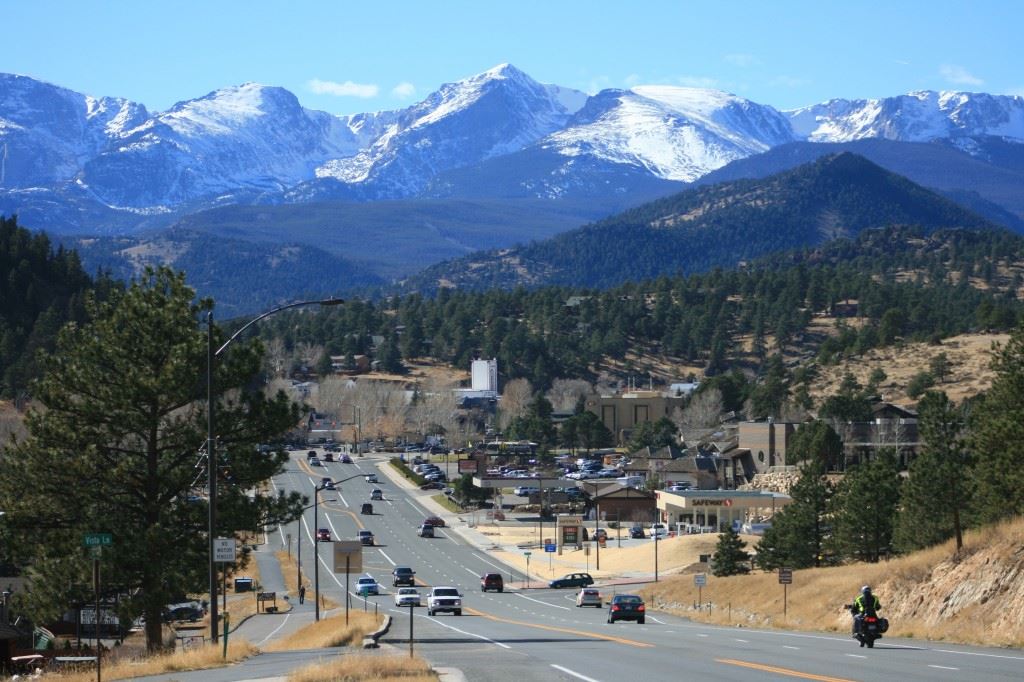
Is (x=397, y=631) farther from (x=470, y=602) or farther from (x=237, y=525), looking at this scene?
(x=470, y=602)

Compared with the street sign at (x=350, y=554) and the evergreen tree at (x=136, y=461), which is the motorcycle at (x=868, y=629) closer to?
the evergreen tree at (x=136, y=461)

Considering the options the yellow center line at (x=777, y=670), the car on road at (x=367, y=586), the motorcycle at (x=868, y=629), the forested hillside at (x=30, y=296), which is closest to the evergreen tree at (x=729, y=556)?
the car on road at (x=367, y=586)

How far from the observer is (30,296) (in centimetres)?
16288

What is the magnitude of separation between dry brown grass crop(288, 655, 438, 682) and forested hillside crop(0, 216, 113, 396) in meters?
113

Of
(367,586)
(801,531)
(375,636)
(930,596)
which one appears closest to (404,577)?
(367,586)

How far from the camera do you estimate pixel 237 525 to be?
40875 millimetres

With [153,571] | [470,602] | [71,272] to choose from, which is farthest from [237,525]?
[71,272]

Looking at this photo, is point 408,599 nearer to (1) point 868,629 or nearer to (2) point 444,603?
(1) point 868,629

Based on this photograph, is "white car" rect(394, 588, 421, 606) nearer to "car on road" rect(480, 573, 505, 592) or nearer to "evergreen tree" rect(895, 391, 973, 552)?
"car on road" rect(480, 573, 505, 592)

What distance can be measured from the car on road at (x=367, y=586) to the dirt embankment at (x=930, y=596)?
2345 cm

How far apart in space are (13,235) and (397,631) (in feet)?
455

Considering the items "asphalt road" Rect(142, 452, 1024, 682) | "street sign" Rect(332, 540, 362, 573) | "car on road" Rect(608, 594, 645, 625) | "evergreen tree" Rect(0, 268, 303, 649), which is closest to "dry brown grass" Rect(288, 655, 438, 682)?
"asphalt road" Rect(142, 452, 1024, 682)

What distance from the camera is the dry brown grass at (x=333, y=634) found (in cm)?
4044

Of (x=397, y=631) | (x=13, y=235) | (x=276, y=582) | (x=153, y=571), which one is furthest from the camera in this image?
(x=13, y=235)
